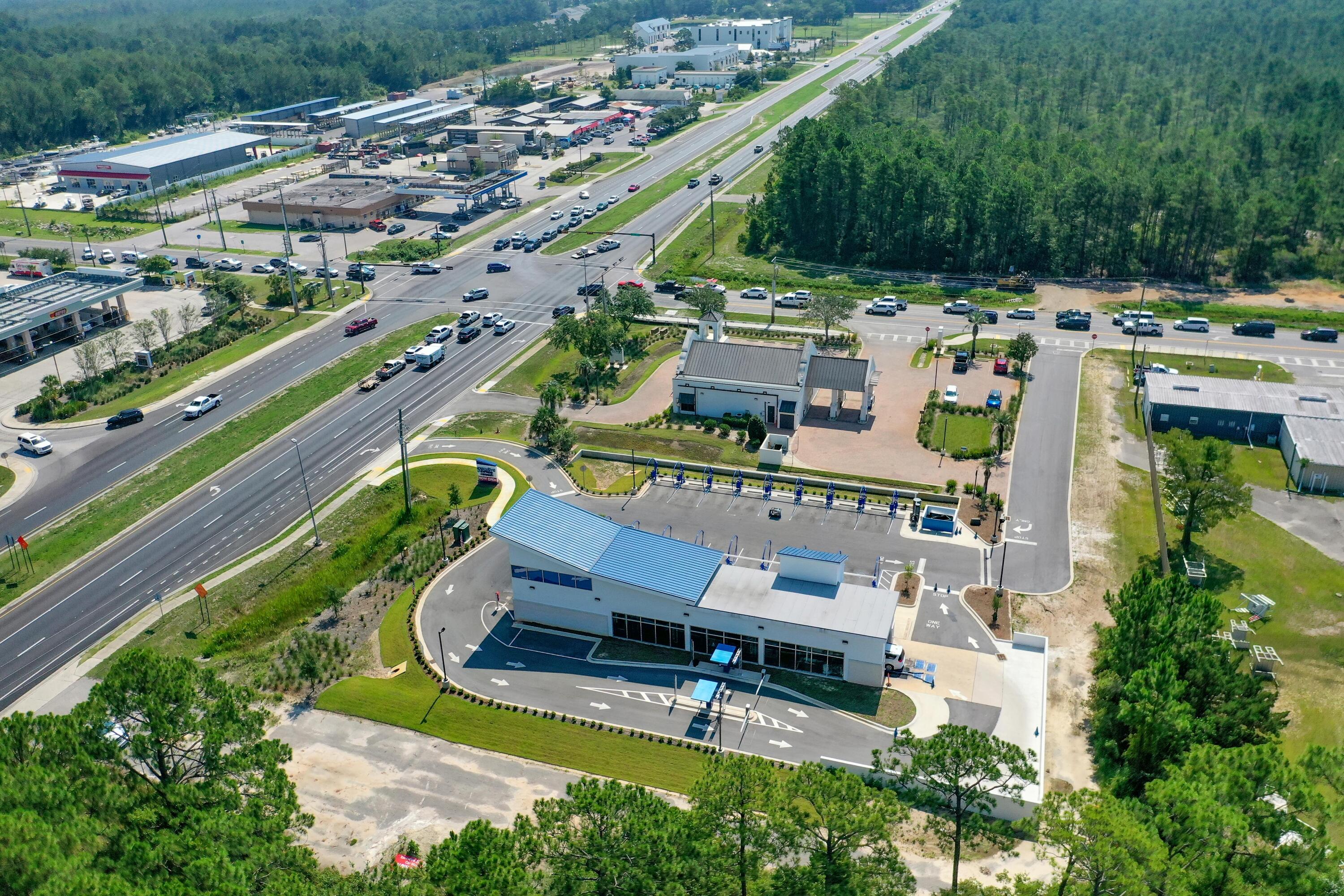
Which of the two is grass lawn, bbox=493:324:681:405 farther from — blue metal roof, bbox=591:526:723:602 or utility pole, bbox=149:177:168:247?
utility pole, bbox=149:177:168:247

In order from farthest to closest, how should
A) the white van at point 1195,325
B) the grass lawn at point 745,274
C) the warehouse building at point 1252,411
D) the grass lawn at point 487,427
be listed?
the grass lawn at point 745,274 → the white van at point 1195,325 → the grass lawn at point 487,427 → the warehouse building at point 1252,411

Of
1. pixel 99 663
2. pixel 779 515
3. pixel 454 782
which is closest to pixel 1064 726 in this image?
pixel 779 515

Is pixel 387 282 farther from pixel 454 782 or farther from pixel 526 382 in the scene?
pixel 454 782

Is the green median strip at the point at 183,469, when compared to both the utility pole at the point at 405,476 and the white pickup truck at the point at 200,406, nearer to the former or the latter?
the white pickup truck at the point at 200,406

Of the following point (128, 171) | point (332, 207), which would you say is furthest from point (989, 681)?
point (128, 171)

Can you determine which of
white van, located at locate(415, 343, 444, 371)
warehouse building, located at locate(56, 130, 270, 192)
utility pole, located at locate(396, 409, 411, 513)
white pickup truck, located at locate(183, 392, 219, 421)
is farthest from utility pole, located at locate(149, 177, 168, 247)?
utility pole, located at locate(396, 409, 411, 513)

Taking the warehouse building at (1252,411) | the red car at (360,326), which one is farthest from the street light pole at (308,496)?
the warehouse building at (1252,411)
